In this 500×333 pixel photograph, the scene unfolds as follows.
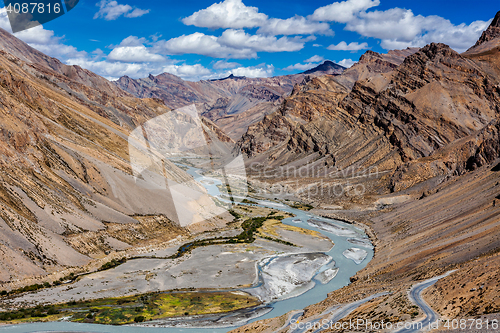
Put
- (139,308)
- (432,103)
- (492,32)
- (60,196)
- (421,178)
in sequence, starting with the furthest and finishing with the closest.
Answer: (492,32)
(432,103)
(421,178)
(60,196)
(139,308)

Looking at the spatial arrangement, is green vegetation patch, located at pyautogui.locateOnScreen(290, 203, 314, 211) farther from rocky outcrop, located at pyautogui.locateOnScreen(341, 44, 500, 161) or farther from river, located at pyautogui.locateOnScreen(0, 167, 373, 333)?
rocky outcrop, located at pyautogui.locateOnScreen(341, 44, 500, 161)

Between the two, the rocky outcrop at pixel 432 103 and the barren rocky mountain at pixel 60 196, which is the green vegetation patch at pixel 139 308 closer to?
the barren rocky mountain at pixel 60 196

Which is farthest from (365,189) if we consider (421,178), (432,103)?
(432,103)

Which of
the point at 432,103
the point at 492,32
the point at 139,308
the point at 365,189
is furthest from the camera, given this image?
the point at 492,32

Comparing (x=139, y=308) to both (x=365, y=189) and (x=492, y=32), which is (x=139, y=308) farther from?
(x=492, y=32)

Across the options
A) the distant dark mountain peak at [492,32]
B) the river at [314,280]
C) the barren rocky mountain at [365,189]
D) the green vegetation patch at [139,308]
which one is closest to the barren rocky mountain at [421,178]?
the barren rocky mountain at [365,189]

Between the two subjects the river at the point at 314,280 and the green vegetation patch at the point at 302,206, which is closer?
the river at the point at 314,280

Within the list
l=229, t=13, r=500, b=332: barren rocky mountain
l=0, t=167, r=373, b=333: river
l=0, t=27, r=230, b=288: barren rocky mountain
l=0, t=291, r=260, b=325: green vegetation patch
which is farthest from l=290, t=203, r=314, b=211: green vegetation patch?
l=0, t=291, r=260, b=325: green vegetation patch

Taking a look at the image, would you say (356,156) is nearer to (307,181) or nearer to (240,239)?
(307,181)

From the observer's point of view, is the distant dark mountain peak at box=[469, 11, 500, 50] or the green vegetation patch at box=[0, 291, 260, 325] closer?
Answer: the green vegetation patch at box=[0, 291, 260, 325]
